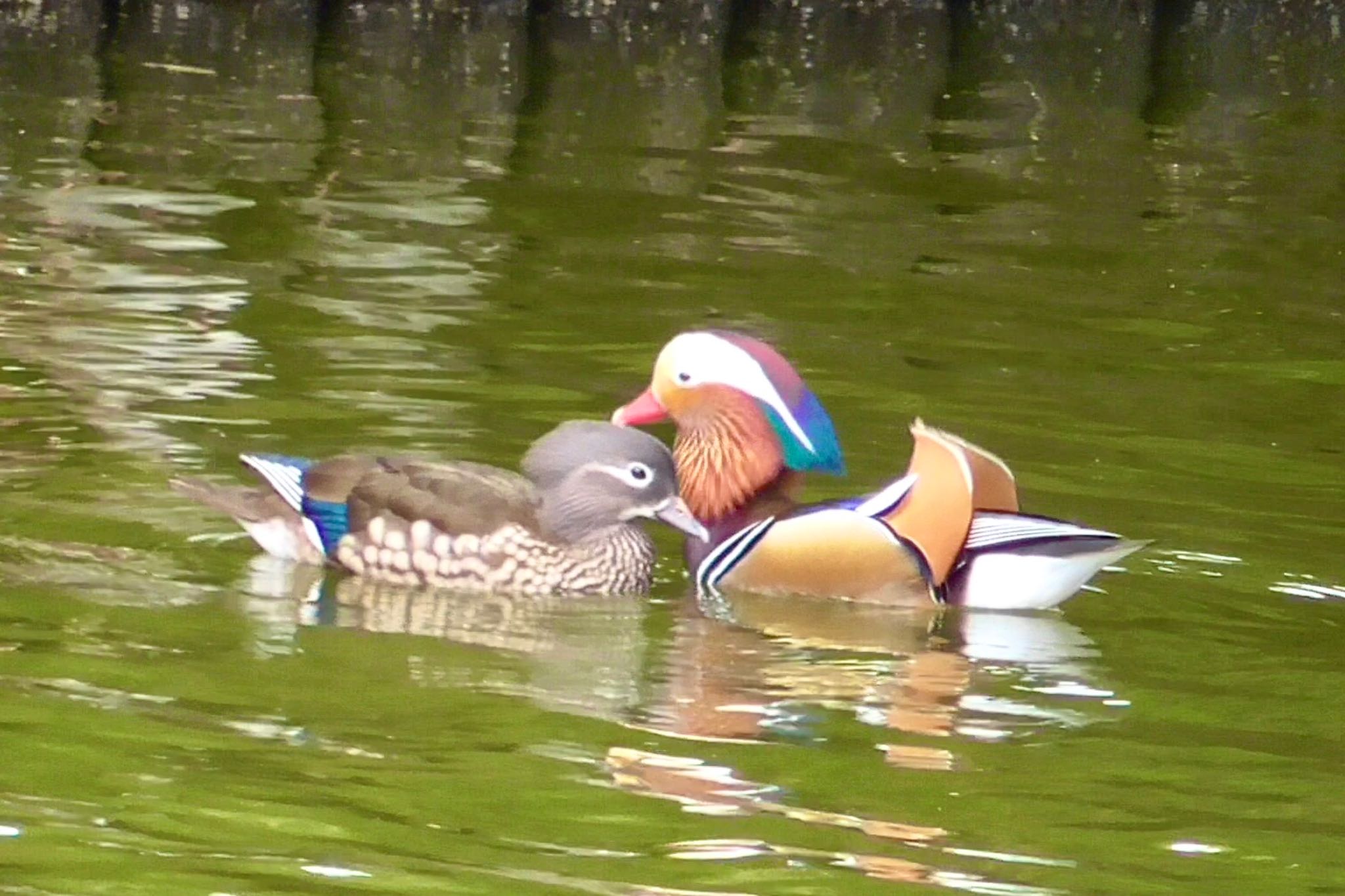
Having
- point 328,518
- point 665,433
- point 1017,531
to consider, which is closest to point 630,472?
point 328,518

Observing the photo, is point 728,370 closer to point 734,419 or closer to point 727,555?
point 734,419

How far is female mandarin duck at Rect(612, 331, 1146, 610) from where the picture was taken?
6961mm

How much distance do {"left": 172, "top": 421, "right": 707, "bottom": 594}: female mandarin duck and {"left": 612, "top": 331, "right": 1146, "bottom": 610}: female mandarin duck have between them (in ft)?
0.82

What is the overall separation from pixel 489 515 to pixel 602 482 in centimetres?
31

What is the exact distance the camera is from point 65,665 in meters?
6.16

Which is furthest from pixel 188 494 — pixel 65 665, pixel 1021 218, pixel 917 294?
pixel 1021 218

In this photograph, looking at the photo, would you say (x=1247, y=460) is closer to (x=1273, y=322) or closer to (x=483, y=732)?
(x=1273, y=322)

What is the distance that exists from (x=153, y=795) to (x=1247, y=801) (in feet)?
6.85

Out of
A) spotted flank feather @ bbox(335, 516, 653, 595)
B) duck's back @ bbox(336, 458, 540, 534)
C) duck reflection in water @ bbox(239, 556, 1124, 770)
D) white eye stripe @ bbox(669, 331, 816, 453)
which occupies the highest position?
white eye stripe @ bbox(669, 331, 816, 453)

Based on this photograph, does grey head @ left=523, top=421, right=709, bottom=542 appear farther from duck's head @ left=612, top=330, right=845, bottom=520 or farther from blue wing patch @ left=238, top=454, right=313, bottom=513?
blue wing patch @ left=238, top=454, right=313, bottom=513

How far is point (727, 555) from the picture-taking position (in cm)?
730

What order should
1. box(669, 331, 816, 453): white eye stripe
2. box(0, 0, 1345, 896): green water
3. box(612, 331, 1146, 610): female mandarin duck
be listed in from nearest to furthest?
box(0, 0, 1345, 896): green water, box(612, 331, 1146, 610): female mandarin duck, box(669, 331, 816, 453): white eye stripe

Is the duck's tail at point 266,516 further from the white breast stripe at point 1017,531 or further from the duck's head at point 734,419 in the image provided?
the white breast stripe at point 1017,531

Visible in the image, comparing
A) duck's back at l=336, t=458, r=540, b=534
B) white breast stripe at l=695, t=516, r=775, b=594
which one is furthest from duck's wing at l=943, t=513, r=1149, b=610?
duck's back at l=336, t=458, r=540, b=534
